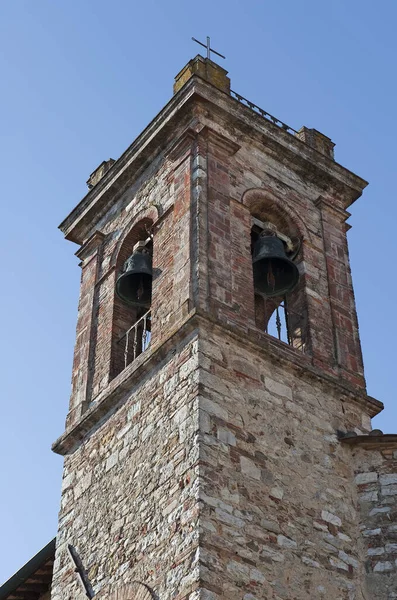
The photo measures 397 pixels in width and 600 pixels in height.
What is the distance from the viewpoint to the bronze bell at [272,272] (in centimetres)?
1282

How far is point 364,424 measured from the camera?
1194 cm

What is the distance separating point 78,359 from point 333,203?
3.45m

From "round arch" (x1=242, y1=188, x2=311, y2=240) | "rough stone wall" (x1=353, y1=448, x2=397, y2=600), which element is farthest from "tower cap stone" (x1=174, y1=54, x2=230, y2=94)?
"rough stone wall" (x1=353, y1=448, x2=397, y2=600)

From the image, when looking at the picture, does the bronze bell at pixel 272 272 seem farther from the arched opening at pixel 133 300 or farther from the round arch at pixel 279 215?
the arched opening at pixel 133 300

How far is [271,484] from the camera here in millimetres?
10422

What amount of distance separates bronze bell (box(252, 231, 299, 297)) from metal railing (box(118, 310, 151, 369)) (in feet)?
4.04

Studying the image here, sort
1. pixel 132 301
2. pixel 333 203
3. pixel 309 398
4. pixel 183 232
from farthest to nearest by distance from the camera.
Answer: pixel 333 203, pixel 132 301, pixel 183 232, pixel 309 398

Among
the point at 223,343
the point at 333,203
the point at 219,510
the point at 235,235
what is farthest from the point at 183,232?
the point at 219,510

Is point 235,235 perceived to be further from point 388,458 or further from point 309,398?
point 388,458

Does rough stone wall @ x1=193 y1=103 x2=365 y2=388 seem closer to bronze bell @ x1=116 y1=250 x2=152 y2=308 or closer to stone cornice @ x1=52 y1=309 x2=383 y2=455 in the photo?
stone cornice @ x1=52 y1=309 x2=383 y2=455

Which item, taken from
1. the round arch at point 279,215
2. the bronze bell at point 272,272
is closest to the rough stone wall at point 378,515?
the bronze bell at point 272,272

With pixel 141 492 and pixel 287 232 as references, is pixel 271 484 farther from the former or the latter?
pixel 287 232

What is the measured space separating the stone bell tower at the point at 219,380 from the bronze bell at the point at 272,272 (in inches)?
0.8

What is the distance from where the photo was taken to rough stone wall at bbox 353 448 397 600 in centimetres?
1045
